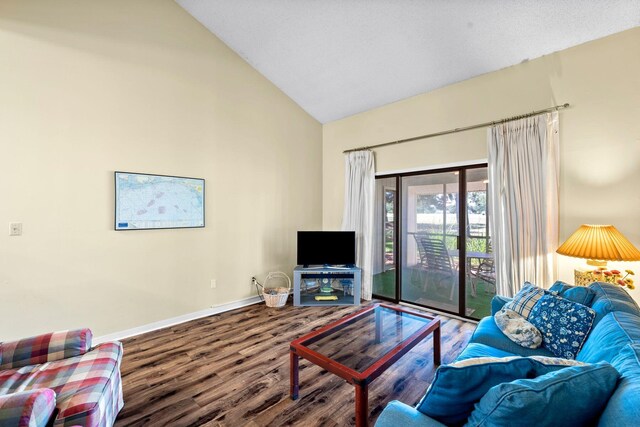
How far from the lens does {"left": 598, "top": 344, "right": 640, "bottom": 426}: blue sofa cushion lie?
0.78 meters

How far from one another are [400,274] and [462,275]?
86 centimetres

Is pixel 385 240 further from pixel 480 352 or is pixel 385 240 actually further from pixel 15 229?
pixel 15 229

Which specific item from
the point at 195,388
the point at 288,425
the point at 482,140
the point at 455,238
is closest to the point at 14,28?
the point at 195,388

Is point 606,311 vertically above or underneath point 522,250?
underneath

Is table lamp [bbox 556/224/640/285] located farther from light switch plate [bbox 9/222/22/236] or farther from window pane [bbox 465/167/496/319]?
light switch plate [bbox 9/222/22/236]

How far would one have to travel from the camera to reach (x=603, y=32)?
2.46 metres

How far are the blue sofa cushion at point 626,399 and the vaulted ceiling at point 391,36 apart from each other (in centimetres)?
273

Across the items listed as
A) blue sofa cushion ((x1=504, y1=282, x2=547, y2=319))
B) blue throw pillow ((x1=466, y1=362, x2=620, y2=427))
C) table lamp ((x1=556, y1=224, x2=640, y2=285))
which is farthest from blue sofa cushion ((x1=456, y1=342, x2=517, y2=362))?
table lamp ((x1=556, y1=224, x2=640, y2=285))

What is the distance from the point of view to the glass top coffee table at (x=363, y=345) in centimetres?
166

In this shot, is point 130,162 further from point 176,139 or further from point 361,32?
point 361,32

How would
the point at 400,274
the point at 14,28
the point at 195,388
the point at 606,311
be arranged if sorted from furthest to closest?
the point at 400,274 < the point at 14,28 < the point at 195,388 < the point at 606,311

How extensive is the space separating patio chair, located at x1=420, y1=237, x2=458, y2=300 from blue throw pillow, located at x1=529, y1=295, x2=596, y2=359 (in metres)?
1.68

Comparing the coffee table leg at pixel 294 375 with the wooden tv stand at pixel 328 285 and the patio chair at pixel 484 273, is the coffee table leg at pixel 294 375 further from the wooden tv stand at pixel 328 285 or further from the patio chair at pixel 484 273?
the patio chair at pixel 484 273

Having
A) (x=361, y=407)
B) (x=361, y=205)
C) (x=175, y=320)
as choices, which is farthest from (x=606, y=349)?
(x=175, y=320)
